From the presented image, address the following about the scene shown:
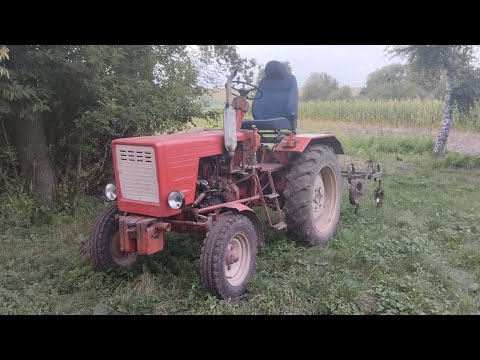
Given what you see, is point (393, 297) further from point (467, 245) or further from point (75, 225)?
point (75, 225)

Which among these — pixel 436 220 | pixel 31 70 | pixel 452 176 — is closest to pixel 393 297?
pixel 436 220

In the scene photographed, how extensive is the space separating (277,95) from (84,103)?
2.74 metres

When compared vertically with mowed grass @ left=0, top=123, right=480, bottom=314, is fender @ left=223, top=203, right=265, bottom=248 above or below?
above

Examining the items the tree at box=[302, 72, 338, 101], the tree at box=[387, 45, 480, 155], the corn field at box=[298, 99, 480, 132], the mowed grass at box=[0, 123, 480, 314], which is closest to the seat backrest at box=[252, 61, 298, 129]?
the mowed grass at box=[0, 123, 480, 314]

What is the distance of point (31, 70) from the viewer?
514 cm

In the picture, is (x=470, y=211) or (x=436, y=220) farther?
(x=470, y=211)

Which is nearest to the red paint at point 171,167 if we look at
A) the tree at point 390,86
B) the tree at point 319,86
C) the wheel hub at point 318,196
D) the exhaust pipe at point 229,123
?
the exhaust pipe at point 229,123

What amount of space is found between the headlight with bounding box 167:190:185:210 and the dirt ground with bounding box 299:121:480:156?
9.32 metres

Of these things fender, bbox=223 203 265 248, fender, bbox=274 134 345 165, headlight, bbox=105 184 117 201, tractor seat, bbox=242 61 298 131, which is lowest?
fender, bbox=223 203 265 248

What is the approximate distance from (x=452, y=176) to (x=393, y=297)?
588cm

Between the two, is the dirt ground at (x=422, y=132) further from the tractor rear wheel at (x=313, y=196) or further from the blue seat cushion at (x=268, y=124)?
the blue seat cushion at (x=268, y=124)

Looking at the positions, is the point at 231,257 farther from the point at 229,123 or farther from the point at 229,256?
the point at 229,123

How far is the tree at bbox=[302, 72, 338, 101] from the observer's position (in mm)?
38000

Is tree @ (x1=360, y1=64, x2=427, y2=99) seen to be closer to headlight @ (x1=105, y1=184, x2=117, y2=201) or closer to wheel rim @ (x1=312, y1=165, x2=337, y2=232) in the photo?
wheel rim @ (x1=312, y1=165, x2=337, y2=232)
